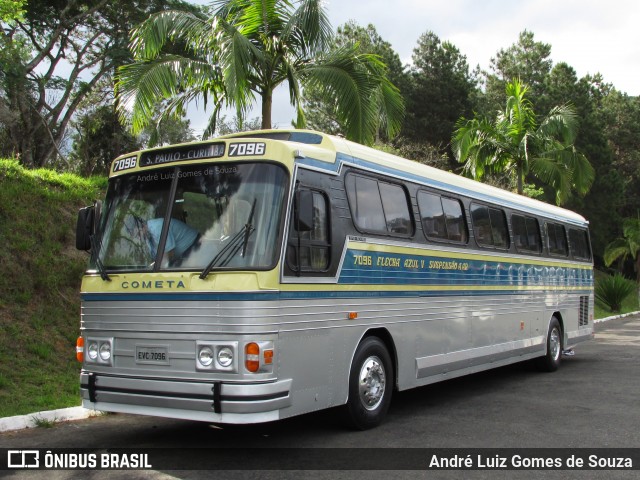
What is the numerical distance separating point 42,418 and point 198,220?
3299 millimetres

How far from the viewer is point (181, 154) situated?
22.3 feet

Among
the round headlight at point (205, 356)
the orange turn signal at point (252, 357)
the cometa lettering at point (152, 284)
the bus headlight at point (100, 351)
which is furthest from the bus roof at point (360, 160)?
the bus headlight at point (100, 351)

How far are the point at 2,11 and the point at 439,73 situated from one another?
3405cm

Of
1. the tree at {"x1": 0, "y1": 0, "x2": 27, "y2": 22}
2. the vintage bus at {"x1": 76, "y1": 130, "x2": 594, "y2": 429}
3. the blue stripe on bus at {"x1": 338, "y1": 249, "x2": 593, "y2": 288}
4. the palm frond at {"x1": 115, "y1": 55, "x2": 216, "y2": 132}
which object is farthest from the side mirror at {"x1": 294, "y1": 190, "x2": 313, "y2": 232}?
the tree at {"x1": 0, "y1": 0, "x2": 27, "y2": 22}

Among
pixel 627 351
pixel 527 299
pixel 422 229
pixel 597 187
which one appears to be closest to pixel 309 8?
pixel 422 229

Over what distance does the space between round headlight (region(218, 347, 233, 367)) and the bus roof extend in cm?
195

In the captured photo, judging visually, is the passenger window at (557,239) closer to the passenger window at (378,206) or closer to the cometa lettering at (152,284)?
the passenger window at (378,206)

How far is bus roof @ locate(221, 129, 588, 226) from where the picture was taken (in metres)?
6.96

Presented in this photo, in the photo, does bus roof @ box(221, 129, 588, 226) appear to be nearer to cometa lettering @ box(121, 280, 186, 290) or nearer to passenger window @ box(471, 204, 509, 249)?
passenger window @ box(471, 204, 509, 249)

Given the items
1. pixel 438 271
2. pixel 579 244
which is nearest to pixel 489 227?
pixel 438 271

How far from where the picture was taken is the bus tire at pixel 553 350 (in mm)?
12641

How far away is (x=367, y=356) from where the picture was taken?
24.5 feet

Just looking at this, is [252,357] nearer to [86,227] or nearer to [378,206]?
[86,227]

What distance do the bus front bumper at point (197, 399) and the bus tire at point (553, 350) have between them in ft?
26.0
